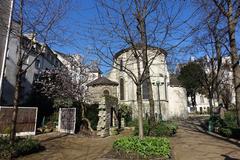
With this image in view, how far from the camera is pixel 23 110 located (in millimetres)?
14977

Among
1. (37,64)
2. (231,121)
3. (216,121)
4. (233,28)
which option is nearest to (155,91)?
(231,121)

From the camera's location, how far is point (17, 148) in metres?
8.75

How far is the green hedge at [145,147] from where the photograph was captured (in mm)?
7590

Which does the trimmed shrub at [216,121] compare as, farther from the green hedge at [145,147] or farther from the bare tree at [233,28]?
the green hedge at [145,147]

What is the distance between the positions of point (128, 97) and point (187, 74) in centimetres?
1753

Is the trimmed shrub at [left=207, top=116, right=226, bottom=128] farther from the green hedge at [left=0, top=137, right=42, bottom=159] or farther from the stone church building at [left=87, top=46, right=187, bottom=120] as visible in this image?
the stone church building at [left=87, top=46, right=187, bottom=120]

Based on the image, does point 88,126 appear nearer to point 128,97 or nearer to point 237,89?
point 237,89

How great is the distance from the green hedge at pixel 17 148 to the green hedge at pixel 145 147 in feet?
12.3

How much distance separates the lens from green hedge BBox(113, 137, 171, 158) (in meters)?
7.59

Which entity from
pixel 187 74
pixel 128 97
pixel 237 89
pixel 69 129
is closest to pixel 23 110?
pixel 69 129

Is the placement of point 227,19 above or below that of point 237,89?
above

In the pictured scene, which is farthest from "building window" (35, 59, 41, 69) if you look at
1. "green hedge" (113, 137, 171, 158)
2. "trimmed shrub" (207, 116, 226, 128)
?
"green hedge" (113, 137, 171, 158)

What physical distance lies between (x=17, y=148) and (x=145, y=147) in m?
5.00

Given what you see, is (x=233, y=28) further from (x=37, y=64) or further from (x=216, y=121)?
(x=37, y=64)
